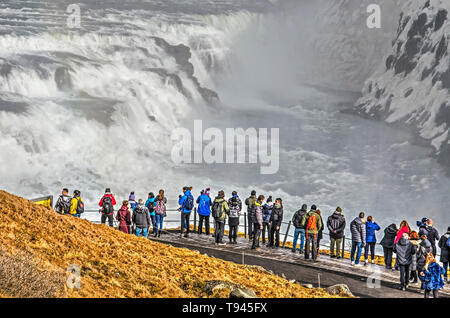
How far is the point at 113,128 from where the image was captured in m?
49.3

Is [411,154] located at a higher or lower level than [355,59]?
lower

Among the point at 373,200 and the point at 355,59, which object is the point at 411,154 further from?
the point at 355,59

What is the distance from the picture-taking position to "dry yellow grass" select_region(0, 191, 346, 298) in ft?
42.3

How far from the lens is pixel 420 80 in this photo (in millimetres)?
65625

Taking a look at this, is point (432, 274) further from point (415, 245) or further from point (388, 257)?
point (388, 257)

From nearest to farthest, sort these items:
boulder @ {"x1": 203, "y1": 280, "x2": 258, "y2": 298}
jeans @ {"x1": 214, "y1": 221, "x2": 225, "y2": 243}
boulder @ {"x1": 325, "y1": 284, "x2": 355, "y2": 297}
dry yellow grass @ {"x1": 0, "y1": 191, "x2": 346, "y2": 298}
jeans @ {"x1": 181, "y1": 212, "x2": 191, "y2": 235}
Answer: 1. boulder @ {"x1": 203, "y1": 280, "x2": 258, "y2": 298}
2. dry yellow grass @ {"x1": 0, "y1": 191, "x2": 346, "y2": 298}
3. boulder @ {"x1": 325, "y1": 284, "x2": 355, "y2": 297}
4. jeans @ {"x1": 214, "y1": 221, "x2": 225, "y2": 243}
5. jeans @ {"x1": 181, "y1": 212, "x2": 191, "y2": 235}

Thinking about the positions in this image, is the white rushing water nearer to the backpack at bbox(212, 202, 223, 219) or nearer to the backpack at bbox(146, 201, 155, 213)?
the backpack at bbox(146, 201, 155, 213)

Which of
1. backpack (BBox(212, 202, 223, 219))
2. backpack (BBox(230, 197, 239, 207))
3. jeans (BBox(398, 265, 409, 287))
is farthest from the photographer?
backpack (BBox(230, 197, 239, 207))

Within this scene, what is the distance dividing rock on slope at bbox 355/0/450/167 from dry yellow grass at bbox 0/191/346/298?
4265 centimetres

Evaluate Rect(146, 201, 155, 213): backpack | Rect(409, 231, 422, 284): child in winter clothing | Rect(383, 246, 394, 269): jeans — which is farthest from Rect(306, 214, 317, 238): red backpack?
Rect(146, 201, 155, 213): backpack

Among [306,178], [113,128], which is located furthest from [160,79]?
[306,178]
